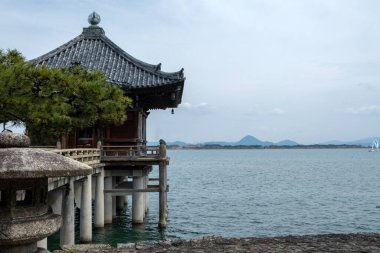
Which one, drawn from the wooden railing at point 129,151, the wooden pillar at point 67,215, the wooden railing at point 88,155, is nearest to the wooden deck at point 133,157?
the wooden railing at point 129,151

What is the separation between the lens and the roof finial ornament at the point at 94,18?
3141 centimetres

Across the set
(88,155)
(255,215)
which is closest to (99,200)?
(88,155)

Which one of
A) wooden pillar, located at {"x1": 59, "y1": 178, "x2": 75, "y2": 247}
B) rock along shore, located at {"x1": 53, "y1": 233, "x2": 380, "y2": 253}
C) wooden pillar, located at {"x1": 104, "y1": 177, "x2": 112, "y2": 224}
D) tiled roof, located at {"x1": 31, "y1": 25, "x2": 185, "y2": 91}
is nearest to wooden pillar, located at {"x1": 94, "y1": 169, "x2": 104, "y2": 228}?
wooden pillar, located at {"x1": 104, "y1": 177, "x2": 112, "y2": 224}

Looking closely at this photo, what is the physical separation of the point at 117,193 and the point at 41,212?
1564cm

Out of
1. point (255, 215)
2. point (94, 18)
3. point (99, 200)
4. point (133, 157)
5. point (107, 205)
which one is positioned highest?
point (94, 18)

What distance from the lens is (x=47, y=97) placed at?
16109mm

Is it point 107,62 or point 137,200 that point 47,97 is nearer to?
point 137,200

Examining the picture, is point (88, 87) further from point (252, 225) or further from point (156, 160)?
point (252, 225)

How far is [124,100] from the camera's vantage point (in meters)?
19.7

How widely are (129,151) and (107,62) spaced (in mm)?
7668

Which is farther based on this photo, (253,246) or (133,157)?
(133,157)

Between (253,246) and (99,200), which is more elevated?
(99,200)

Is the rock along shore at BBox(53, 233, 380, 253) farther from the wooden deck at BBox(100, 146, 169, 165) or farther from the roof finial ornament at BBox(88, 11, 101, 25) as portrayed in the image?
the roof finial ornament at BBox(88, 11, 101, 25)

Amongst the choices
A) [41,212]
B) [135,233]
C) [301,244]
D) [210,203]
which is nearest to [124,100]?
[135,233]
